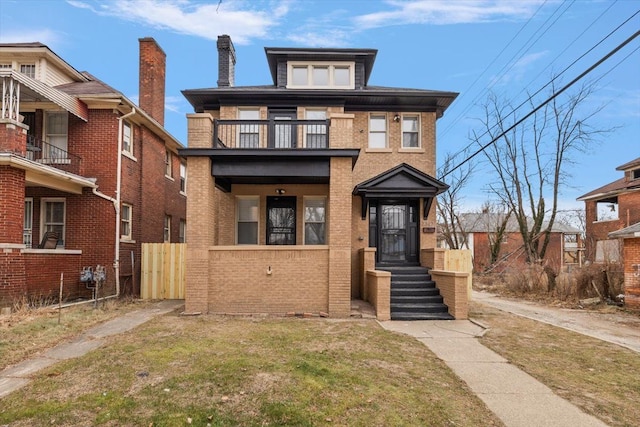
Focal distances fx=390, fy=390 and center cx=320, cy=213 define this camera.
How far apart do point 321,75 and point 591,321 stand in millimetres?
11145

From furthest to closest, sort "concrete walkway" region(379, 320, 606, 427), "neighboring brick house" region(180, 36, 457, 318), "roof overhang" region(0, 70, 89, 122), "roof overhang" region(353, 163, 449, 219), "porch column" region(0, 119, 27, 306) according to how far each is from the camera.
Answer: "roof overhang" region(353, 163, 449, 219) < "roof overhang" region(0, 70, 89, 122) < "neighboring brick house" region(180, 36, 457, 318) < "porch column" region(0, 119, 27, 306) < "concrete walkway" region(379, 320, 606, 427)

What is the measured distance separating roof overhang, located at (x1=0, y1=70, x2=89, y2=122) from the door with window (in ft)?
21.5

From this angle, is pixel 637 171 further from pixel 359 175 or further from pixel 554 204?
pixel 359 175

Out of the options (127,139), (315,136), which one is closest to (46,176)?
(127,139)

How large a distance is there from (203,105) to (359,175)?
5.82 metres

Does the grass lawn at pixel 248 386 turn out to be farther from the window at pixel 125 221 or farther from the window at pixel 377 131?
the window at pixel 377 131

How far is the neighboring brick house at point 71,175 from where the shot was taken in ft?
33.7

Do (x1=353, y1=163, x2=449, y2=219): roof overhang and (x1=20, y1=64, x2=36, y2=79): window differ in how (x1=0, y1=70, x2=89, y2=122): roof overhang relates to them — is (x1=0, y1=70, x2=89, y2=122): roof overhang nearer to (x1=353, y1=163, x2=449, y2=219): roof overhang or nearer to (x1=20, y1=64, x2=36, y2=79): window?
(x1=20, y1=64, x2=36, y2=79): window

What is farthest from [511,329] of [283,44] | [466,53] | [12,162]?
[12,162]

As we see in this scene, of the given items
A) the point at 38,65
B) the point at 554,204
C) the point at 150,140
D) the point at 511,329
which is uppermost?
the point at 38,65

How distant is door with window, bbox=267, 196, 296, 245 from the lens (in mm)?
12891

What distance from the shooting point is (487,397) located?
4809 mm

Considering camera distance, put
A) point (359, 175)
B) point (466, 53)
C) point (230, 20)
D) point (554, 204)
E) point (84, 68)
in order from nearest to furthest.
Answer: point (230, 20), point (359, 175), point (466, 53), point (84, 68), point (554, 204)

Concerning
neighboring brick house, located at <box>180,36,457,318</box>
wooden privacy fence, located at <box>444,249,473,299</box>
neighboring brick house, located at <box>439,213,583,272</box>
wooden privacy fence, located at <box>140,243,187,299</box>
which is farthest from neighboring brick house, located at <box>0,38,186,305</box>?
neighboring brick house, located at <box>439,213,583,272</box>
